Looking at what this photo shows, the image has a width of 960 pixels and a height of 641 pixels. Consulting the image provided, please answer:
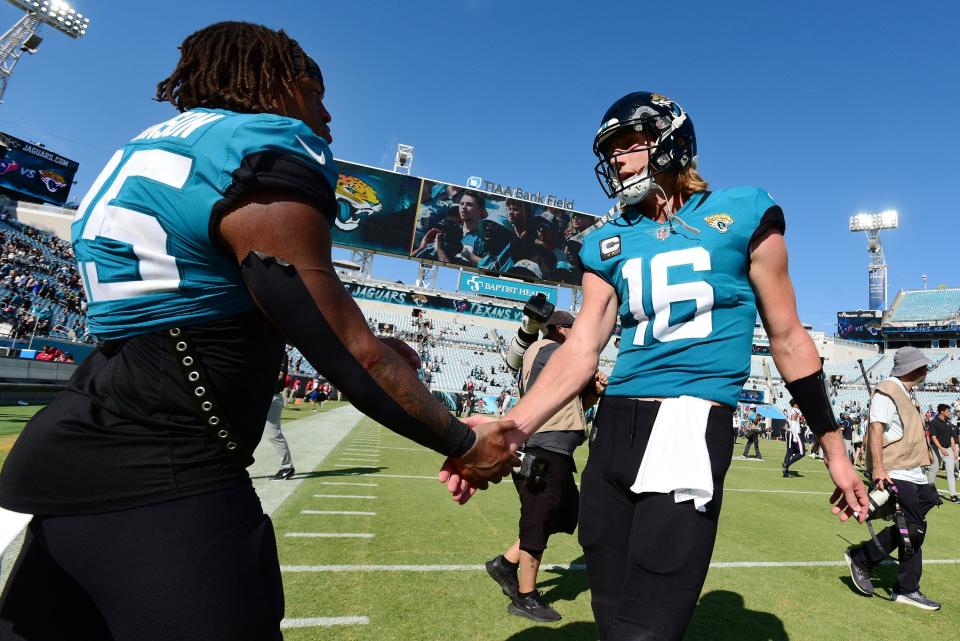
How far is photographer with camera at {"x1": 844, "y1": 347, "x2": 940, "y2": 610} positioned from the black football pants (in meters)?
3.73

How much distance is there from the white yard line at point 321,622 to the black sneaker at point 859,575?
4.02 meters

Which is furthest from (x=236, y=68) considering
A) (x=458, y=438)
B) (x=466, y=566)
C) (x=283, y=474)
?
(x=283, y=474)

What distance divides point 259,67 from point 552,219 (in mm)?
44887

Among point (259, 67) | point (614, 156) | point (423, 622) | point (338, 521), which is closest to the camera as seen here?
point (259, 67)

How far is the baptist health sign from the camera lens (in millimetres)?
44469

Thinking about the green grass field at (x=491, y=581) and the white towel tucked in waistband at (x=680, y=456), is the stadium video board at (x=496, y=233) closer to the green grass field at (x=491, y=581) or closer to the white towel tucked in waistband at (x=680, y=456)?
the green grass field at (x=491, y=581)

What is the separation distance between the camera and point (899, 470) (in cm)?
467

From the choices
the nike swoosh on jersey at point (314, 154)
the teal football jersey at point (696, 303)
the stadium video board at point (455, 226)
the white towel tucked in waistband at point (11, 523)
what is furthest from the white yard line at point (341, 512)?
the stadium video board at point (455, 226)

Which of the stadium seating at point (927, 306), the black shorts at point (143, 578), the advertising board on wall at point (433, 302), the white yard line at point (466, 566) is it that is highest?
the stadium seating at point (927, 306)

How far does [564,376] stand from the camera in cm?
202

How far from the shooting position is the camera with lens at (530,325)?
12.1 ft

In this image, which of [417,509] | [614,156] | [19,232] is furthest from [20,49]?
[614,156]

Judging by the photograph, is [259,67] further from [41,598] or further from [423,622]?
[423,622]

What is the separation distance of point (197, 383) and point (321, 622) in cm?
255
